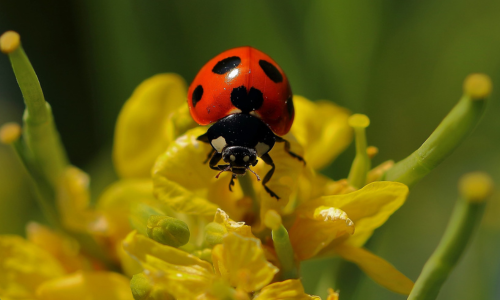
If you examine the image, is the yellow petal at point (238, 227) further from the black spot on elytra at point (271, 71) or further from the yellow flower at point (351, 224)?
the black spot on elytra at point (271, 71)

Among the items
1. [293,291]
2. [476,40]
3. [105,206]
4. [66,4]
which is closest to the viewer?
[293,291]

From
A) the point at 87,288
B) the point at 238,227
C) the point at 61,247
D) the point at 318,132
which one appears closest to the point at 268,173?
the point at 238,227

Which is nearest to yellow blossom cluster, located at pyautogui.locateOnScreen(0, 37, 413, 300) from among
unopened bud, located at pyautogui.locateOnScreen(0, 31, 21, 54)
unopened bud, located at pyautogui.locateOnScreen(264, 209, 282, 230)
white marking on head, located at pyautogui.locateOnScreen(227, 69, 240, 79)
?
unopened bud, located at pyautogui.locateOnScreen(264, 209, 282, 230)

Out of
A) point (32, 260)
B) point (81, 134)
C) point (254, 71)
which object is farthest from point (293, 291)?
point (81, 134)

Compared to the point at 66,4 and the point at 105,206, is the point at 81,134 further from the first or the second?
the point at 105,206

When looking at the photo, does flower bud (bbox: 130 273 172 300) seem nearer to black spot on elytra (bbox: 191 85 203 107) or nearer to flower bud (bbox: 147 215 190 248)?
flower bud (bbox: 147 215 190 248)

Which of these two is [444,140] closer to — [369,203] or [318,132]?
[369,203]
